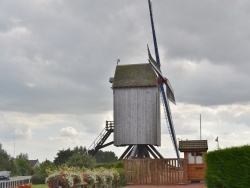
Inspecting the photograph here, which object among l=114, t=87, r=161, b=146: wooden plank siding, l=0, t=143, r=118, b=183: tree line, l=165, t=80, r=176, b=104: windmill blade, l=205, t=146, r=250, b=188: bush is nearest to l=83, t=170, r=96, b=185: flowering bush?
l=205, t=146, r=250, b=188: bush

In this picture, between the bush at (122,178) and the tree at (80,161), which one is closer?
the bush at (122,178)

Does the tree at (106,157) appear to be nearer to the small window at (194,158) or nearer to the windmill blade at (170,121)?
the windmill blade at (170,121)

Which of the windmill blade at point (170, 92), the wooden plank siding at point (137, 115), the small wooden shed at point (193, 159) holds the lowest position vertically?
the small wooden shed at point (193, 159)

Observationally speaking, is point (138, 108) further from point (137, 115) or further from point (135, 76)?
point (135, 76)

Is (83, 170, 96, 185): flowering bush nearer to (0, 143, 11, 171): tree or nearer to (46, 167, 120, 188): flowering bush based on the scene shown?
(46, 167, 120, 188): flowering bush

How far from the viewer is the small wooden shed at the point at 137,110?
43.0 m

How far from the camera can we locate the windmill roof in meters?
43.7

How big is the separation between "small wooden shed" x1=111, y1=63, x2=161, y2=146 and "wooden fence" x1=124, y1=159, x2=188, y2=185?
28.9 ft

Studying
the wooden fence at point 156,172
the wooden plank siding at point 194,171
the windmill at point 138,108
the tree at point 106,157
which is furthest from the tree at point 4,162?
the wooden plank siding at point 194,171

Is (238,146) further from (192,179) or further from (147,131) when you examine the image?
(147,131)

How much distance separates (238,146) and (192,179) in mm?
19254

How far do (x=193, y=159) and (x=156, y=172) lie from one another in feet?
9.06

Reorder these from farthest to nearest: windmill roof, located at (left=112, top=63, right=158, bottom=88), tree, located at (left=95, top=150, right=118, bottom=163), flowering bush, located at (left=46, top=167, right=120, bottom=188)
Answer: tree, located at (left=95, top=150, right=118, bottom=163) < windmill roof, located at (left=112, top=63, right=158, bottom=88) < flowering bush, located at (left=46, top=167, right=120, bottom=188)

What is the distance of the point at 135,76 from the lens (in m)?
44.5
